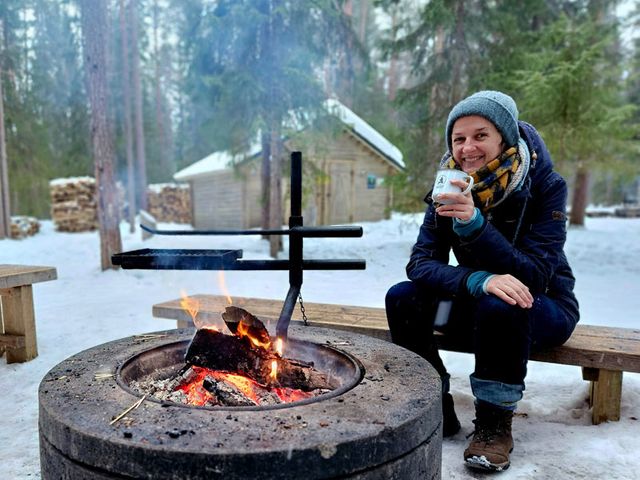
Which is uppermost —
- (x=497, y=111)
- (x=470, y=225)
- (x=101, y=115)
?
(x=101, y=115)

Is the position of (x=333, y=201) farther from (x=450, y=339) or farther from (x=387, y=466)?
(x=387, y=466)

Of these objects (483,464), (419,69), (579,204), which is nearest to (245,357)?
(483,464)

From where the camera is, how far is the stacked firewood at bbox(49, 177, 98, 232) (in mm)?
15250

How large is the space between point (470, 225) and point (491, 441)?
97cm

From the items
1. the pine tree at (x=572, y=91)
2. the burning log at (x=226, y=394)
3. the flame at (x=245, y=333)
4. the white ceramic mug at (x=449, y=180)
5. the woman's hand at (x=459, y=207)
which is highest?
the pine tree at (x=572, y=91)

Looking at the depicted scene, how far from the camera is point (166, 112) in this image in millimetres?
28438

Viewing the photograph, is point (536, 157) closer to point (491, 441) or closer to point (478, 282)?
point (478, 282)

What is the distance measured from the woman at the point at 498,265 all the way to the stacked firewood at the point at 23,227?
1399cm

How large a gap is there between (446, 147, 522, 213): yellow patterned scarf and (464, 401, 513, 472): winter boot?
923 mm

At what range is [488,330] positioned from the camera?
198cm

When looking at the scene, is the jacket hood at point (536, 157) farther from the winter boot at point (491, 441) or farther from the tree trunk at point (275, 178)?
the tree trunk at point (275, 178)

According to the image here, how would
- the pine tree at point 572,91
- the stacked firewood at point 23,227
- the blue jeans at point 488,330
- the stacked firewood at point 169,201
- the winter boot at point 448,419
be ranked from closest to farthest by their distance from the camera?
the blue jeans at point 488,330 < the winter boot at point 448,419 < the pine tree at point 572,91 < the stacked firewood at point 23,227 < the stacked firewood at point 169,201

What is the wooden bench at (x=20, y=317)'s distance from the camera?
144 inches

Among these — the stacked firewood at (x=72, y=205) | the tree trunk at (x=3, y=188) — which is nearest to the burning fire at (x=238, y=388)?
the tree trunk at (x=3, y=188)
